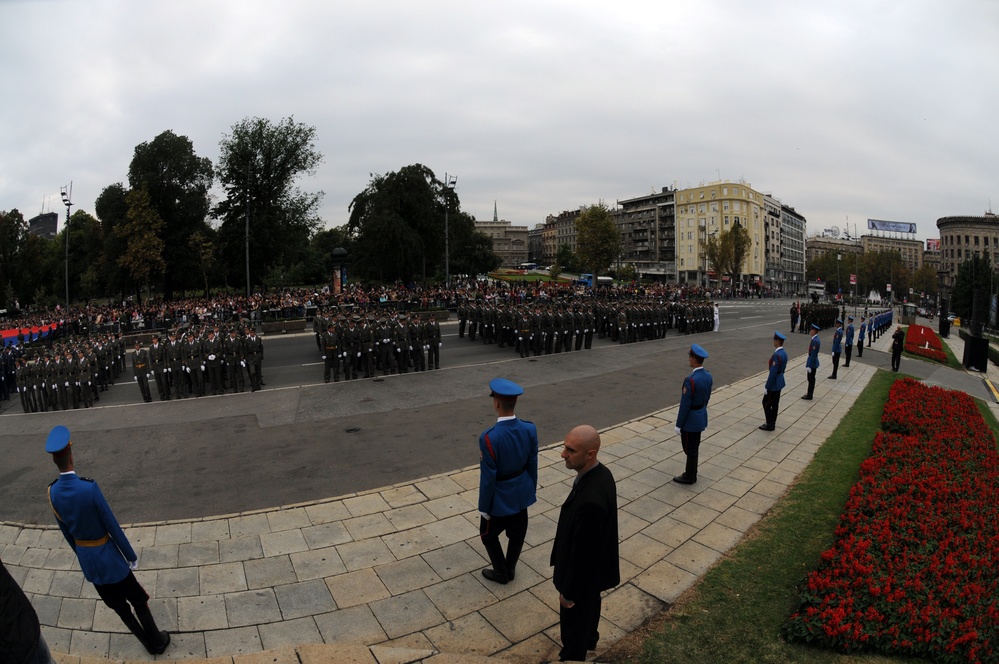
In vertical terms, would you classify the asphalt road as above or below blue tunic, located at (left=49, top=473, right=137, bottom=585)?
below

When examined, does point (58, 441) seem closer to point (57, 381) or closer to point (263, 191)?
point (57, 381)

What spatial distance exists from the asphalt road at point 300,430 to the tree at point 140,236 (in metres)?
27.8

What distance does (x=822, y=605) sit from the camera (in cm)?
449

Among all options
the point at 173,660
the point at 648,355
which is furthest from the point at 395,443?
the point at 648,355

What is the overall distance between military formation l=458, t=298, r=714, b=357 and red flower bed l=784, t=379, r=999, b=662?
43.9ft

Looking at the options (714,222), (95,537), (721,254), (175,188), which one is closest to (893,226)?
(714,222)

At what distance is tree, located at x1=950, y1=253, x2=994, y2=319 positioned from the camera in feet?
174

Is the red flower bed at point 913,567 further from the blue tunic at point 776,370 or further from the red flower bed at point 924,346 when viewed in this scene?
the red flower bed at point 924,346

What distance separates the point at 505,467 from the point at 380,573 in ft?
6.18

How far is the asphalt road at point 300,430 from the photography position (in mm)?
7754

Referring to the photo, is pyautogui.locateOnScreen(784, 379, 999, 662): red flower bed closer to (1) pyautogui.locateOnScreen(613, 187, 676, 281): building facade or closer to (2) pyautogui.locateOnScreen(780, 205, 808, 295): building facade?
(1) pyautogui.locateOnScreen(613, 187, 676, 281): building facade

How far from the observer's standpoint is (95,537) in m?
4.19

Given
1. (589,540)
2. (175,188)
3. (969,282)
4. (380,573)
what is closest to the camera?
(589,540)

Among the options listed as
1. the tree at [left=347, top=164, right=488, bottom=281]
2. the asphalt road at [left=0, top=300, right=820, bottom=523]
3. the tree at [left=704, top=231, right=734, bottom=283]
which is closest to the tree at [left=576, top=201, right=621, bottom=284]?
the tree at [left=347, top=164, right=488, bottom=281]
